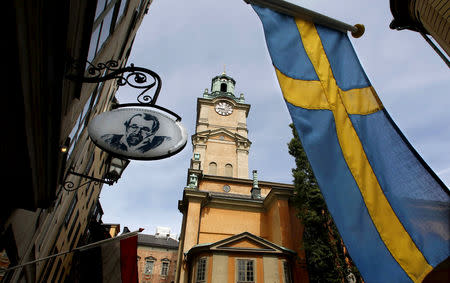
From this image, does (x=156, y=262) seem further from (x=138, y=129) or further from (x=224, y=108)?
(x=138, y=129)

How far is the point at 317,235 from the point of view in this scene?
1641 centimetres

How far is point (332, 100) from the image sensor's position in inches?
147

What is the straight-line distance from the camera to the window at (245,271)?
1620cm

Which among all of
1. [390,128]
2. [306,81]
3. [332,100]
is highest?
[306,81]

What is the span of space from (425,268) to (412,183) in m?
0.90

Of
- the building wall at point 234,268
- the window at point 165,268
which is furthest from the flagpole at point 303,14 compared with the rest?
the window at point 165,268

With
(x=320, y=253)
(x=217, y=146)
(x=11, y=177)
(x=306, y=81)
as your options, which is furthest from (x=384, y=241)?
(x=217, y=146)

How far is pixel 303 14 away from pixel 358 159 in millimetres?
2512

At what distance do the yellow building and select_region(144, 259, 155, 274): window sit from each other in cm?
2161

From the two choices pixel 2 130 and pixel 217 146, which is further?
pixel 217 146

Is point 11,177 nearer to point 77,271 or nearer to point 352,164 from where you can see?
point 352,164

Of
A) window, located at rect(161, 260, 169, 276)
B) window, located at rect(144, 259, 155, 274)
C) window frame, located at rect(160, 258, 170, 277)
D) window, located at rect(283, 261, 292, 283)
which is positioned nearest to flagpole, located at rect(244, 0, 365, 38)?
window, located at rect(283, 261, 292, 283)

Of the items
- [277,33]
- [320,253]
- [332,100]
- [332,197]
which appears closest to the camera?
[332,197]

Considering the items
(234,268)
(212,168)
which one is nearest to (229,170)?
(212,168)
